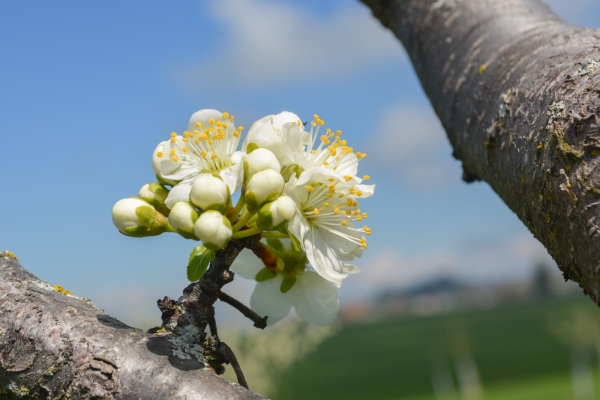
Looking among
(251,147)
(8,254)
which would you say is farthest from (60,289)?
(251,147)

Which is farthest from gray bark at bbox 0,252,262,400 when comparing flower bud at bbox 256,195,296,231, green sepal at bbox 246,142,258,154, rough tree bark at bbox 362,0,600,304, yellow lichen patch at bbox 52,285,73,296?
rough tree bark at bbox 362,0,600,304

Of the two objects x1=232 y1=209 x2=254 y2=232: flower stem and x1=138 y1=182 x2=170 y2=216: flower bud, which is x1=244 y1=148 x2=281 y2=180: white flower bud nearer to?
x1=232 y1=209 x2=254 y2=232: flower stem

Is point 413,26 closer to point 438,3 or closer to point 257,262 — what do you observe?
point 438,3

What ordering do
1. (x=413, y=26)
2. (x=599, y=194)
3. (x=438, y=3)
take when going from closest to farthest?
(x=599, y=194) < (x=438, y=3) < (x=413, y=26)

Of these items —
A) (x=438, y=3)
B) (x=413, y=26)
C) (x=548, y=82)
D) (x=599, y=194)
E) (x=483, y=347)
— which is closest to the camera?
(x=599, y=194)

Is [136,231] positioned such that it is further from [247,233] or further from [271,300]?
[271,300]

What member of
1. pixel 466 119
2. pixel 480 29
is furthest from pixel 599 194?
pixel 480 29
